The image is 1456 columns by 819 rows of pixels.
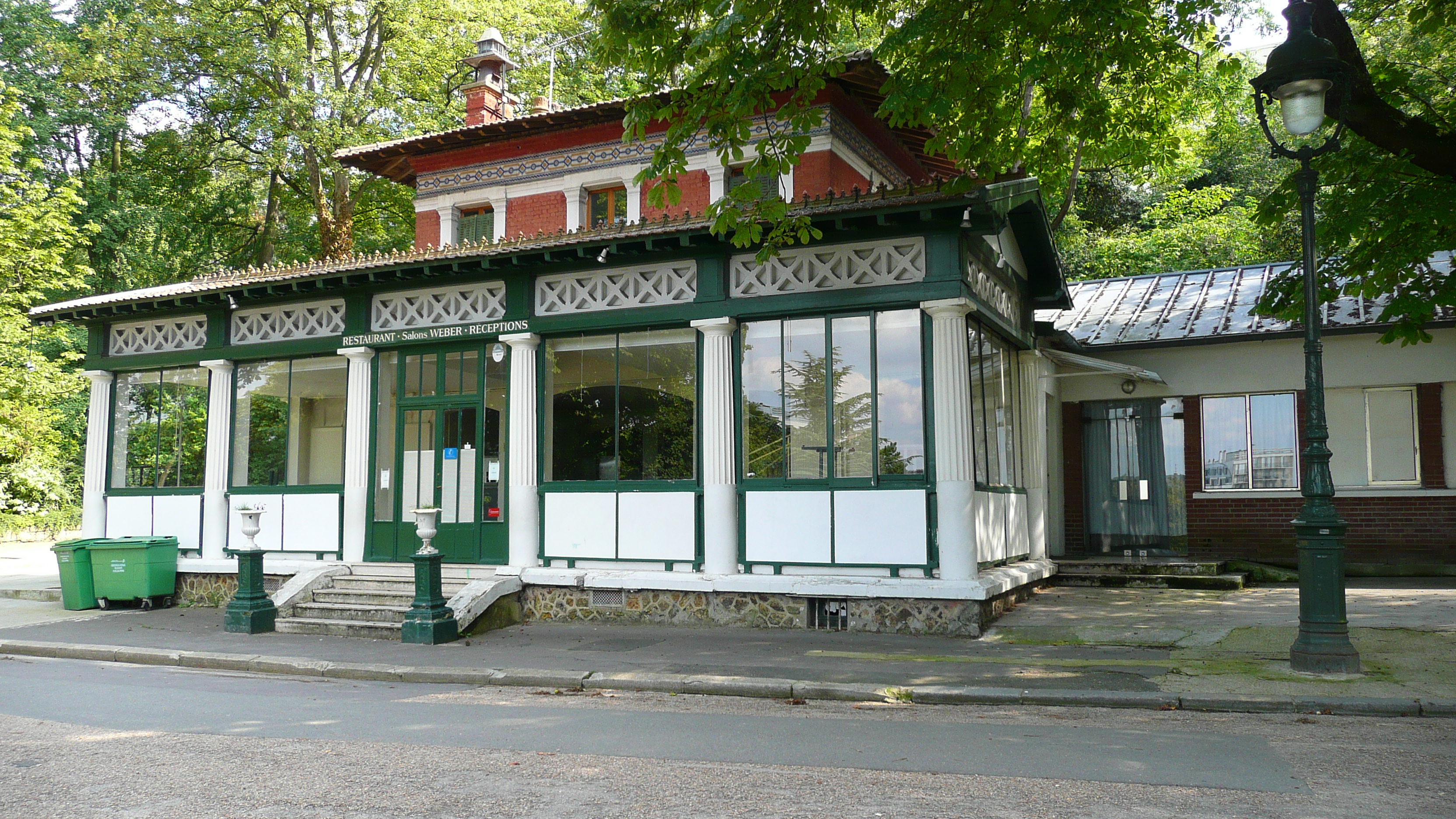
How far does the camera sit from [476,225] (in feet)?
59.4

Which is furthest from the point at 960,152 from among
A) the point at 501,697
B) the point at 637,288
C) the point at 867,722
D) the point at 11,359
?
the point at 11,359

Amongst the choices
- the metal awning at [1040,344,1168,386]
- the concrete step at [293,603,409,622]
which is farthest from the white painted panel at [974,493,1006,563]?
the concrete step at [293,603,409,622]

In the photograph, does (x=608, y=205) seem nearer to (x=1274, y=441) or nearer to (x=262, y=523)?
(x=262, y=523)

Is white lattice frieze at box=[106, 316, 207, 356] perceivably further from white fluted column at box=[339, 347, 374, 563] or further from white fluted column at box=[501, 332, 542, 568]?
white fluted column at box=[501, 332, 542, 568]

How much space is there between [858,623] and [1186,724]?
186 inches

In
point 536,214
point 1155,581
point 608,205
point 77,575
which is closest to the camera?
point 77,575

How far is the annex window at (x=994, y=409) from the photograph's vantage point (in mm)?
12742

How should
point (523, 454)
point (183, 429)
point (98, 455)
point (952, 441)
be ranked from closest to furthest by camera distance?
1. point (952, 441)
2. point (523, 454)
3. point (183, 429)
4. point (98, 455)

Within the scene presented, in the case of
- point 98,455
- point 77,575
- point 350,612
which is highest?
point 98,455

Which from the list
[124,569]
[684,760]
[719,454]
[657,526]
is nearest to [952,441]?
[719,454]

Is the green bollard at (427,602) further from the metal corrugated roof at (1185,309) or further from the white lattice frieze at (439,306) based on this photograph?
the metal corrugated roof at (1185,309)

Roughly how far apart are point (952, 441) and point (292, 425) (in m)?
9.89

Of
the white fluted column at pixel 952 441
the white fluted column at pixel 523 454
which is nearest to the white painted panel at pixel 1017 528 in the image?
the white fluted column at pixel 952 441

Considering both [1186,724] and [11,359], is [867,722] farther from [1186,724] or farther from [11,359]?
[11,359]
